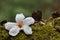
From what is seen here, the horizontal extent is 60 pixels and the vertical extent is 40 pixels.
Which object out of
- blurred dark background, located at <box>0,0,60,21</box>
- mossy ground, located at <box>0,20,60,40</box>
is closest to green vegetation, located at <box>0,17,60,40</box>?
mossy ground, located at <box>0,20,60,40</box>

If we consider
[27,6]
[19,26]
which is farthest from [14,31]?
[27,6]

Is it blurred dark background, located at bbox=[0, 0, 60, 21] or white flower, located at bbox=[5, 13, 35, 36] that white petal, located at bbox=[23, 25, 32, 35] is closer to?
white flower, located at bbox=[5, 13, 35, 36]

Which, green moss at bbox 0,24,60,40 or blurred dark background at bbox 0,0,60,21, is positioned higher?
green moss at bbox 0,24,60,40

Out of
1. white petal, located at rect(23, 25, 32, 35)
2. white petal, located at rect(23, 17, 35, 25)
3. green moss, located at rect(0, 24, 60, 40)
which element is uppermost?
white petal, located at rect(23, 17, 35, 25)

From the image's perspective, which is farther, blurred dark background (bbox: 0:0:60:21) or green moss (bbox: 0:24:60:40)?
blurred dark background (bbox: 0:0:60:21)

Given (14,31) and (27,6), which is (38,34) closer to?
(14,31)

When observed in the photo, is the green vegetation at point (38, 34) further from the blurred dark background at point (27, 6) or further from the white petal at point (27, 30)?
the blurred dark background at point (27, 6)

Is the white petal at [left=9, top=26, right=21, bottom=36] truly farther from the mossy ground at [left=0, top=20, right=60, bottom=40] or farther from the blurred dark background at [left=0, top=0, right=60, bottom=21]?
the blurred dark background at [left=0, top=0, right=60, bottom=21]

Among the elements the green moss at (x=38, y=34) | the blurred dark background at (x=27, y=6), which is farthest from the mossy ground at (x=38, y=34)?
the blurred dark background at (x=27, y=6)
